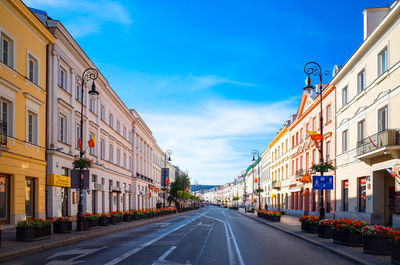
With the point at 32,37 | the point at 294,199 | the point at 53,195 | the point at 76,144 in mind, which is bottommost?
the point at 294,199

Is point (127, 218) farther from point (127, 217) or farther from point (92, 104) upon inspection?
point (92, 104)

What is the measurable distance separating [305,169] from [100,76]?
24.3m

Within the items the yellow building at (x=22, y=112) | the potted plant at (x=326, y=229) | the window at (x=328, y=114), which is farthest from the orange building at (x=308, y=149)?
the yellow building at (x=22, y=112)

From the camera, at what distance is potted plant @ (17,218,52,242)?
1472 cm

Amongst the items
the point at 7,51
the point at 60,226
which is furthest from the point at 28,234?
the point at 7,51

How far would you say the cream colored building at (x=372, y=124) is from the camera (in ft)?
69.6

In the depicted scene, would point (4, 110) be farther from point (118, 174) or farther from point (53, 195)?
point (118, 174)

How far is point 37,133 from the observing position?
23312 millimetres

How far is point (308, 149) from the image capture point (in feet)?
143

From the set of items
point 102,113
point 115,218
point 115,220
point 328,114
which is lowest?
point 115,220

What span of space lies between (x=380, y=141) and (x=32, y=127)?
19.4 metres

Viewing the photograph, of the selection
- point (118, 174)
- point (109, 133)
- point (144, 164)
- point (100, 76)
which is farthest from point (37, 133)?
point (144, 164)

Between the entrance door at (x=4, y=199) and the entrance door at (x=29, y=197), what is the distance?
1908 millimetres

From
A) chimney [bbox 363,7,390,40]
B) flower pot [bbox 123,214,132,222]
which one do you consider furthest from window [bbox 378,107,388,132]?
flower pot [bbox 123,214,132,222]
